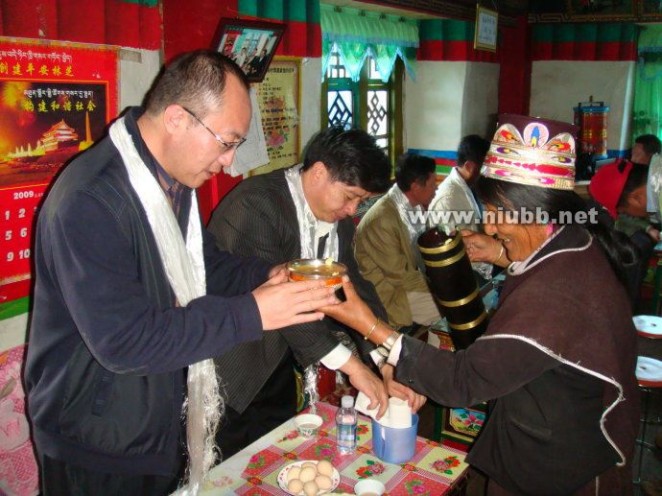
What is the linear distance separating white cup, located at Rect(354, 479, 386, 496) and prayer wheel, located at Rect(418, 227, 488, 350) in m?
0.74

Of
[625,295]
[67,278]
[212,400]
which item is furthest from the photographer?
[212,400]

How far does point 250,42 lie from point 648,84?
19.7ft

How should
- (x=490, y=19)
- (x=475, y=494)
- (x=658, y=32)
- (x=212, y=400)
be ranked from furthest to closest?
(x=658, y=32), (x=490, y=19), (x=475, y=494), (x=212, y=400)

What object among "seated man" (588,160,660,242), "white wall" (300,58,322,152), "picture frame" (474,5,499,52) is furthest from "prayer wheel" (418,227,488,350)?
"picture frame" (474,5,499,52)

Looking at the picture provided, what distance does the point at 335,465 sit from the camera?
177 centimetres

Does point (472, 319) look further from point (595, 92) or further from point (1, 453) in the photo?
point (595, 92)

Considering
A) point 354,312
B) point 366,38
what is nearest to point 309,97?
point 366,38

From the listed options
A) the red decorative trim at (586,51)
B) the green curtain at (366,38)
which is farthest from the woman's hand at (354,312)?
the red decorative trim at (586,51)

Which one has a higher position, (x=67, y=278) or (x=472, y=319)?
(x=67, y=278)

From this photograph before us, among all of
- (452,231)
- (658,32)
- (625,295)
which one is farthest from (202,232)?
(658,32)

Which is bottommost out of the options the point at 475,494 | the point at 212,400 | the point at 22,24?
the point at 475,494

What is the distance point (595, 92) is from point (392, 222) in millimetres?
4428

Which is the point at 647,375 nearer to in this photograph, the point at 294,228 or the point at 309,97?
the point at 294,228

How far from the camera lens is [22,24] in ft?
6.91
